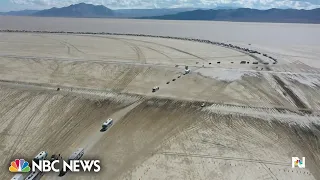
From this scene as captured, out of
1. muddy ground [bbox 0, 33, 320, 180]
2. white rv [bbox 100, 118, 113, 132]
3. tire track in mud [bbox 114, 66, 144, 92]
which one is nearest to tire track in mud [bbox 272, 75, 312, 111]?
muddy ground [bbox 0, 33, 320, 180]

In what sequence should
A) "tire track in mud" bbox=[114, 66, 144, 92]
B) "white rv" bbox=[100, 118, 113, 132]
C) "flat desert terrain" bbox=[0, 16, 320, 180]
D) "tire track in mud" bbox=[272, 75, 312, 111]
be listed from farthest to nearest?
1. "tire track in mud" bbox=[114, 66, 144, 92]
2. "tire track in mud" bbox=[272, 75, 312, 111]
3. "white rv" bbox=[100, 118, 113, 132]
4. "flat desert terrain" bbox=[0, 16, 320, 180]

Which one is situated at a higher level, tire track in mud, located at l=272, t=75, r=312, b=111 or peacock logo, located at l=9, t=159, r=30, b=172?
tire track in mud, located at l=272, t=75, r=312, b=111

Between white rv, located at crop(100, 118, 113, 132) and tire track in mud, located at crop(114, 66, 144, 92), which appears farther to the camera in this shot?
tire track in mud, located at crop(114, 66, 144, 92)

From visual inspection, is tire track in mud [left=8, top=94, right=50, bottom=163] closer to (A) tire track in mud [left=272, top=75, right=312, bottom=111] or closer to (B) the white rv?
(B) the white rv

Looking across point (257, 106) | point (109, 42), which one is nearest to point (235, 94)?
point (257, 106)

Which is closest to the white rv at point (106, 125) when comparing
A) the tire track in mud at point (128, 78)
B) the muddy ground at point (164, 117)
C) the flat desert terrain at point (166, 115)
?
the flat desert terrain at point (166, 115)

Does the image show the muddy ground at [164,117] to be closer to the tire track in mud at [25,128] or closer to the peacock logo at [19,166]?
the tire track in mud at [25,128]

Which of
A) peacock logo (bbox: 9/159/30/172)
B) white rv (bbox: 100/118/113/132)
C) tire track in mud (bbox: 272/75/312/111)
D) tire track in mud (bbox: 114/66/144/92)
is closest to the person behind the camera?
peacock logo (bbox: 9/159/30/172)

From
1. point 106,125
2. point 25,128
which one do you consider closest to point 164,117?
point 106,125
